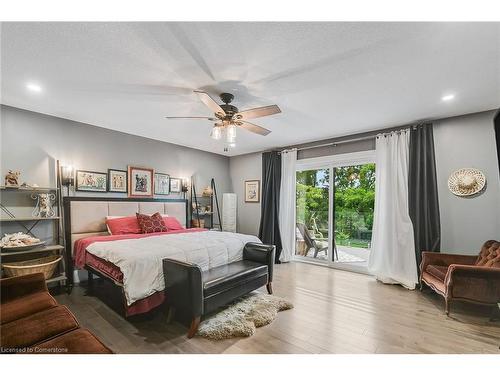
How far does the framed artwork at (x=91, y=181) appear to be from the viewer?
11.7 ft

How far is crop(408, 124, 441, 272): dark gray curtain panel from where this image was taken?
3.29 meters

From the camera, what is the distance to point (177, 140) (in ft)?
15.1

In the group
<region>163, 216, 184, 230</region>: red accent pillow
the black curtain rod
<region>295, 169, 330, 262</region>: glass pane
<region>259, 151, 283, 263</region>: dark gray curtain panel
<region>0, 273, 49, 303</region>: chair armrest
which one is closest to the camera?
<region>0, 273, 49, 303</region>: chair armrest

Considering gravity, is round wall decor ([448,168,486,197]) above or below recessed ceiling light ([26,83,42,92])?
below

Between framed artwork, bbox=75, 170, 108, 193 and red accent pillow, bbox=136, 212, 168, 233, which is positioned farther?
red accent pillow, bbox=136, 212, 168, 233

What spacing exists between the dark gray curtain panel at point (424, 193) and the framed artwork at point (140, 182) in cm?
452

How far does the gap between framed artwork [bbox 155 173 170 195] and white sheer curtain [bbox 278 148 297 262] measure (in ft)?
8.23

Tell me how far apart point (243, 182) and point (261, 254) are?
9.76 feet

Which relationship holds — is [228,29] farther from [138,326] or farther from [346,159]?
[346,159]

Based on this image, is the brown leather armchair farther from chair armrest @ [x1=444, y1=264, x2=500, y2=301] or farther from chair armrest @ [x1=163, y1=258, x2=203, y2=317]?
chair armrest @ [x1=163, y1=258, x2=203, y2=317]

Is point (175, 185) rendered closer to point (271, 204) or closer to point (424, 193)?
point (271, 204)

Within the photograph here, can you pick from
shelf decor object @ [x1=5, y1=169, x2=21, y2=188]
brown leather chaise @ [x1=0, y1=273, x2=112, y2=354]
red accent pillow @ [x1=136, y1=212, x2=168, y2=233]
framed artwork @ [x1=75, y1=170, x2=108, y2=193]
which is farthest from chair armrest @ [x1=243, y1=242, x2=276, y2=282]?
shelf decor object @ [x1=5, y1=169, x2=21, y2=188]

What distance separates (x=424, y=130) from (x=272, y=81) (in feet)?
8.64

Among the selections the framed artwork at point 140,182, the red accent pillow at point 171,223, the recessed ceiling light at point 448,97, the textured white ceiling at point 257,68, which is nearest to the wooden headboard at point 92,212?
the framed artwork at point 140,182
